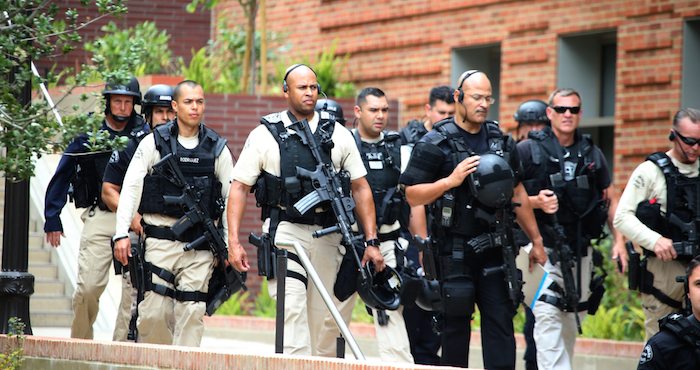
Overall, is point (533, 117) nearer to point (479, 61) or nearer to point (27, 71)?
point (27, 71)

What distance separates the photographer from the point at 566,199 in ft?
35.2

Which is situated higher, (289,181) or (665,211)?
(289,181)

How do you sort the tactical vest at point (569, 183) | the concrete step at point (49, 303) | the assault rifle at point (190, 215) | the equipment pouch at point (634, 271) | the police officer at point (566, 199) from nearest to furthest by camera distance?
the assault rifle at point (190, 215), the equipment pouch at point (634, 271), the police officer at point (566, 199), the tactical vest at point (569, 183), the concrete step at point (49, 303)

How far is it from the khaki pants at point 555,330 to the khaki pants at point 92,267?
11.0 feet

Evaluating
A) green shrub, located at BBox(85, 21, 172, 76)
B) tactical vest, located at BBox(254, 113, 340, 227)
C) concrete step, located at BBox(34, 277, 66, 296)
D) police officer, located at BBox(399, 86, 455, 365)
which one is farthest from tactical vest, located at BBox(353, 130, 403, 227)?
green shrub, located at BBox(85, 21, 172, 76)

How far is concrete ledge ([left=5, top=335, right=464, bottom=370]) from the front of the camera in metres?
7.66

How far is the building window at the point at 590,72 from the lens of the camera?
53.0 ft

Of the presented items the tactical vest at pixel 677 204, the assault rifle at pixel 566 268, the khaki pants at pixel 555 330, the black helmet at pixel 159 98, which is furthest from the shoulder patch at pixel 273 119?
the tactical vest at pixel 677 204

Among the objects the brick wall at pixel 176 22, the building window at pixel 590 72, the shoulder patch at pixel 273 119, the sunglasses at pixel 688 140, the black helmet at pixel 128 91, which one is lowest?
the sunglasses at pixel 688 140

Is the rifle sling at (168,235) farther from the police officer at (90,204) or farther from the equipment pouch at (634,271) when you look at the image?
the equipment pouch at (634,271)

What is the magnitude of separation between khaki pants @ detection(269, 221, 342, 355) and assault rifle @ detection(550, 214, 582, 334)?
1881 millimetres

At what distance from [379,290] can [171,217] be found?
1603 millimetres

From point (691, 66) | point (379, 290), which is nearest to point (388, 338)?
point (379, 290)

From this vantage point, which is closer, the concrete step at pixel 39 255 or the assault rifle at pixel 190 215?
the assault rifle at pixel 190 215
